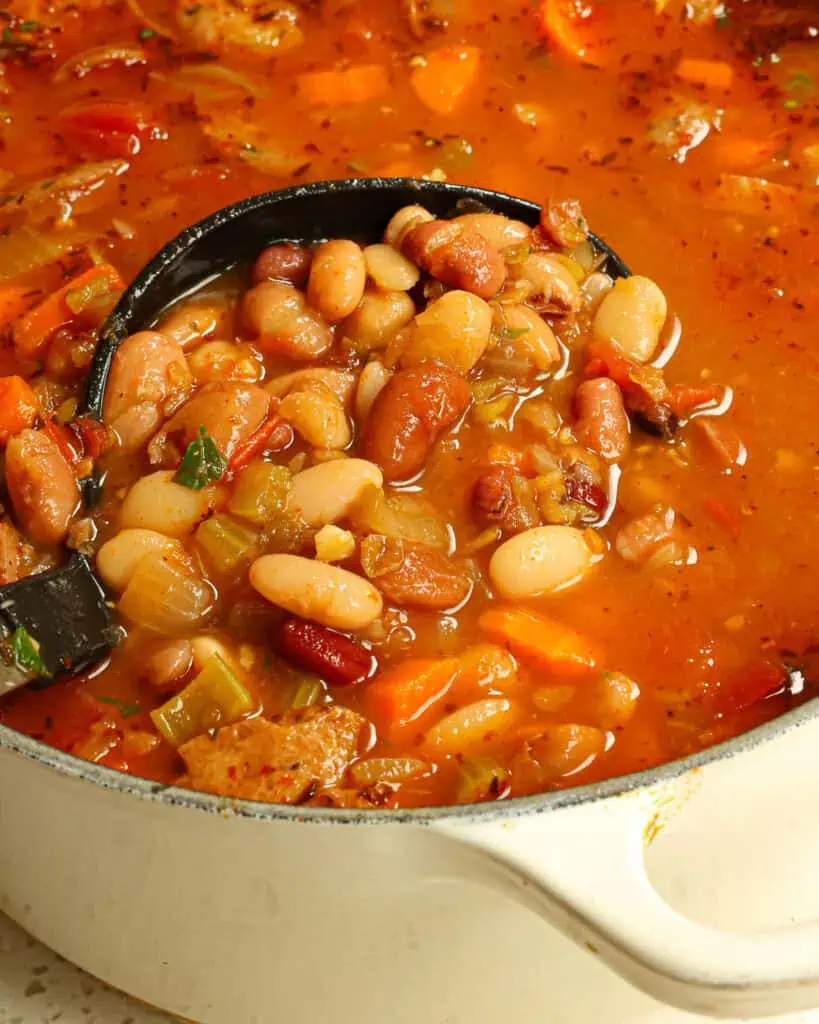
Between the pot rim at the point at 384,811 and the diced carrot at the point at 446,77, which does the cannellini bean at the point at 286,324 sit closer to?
the diced carrot at the point at 446,77

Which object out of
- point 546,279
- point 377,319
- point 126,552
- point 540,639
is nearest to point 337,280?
point 377,319

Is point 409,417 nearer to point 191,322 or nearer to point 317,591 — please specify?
point 317,591

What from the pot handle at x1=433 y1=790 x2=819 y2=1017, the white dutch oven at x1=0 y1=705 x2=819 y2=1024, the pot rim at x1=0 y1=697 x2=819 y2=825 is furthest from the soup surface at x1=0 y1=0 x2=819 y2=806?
the pot handle at x1=433 y1=790 x2=819 y2=1017

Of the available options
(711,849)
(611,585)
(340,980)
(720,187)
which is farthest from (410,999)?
(720,187)

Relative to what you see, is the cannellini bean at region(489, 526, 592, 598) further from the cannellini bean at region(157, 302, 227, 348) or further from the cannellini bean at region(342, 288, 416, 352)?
the cannellini bean at region(157, 302, 227, 348)

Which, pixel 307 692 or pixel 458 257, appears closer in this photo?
pixel 307 692

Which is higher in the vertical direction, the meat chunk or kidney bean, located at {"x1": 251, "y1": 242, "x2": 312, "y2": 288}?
kidney bean, located at {"x1": 251, "y1": 242, "x2": 312, "y2": 288}

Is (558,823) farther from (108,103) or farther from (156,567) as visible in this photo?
(108,103)
